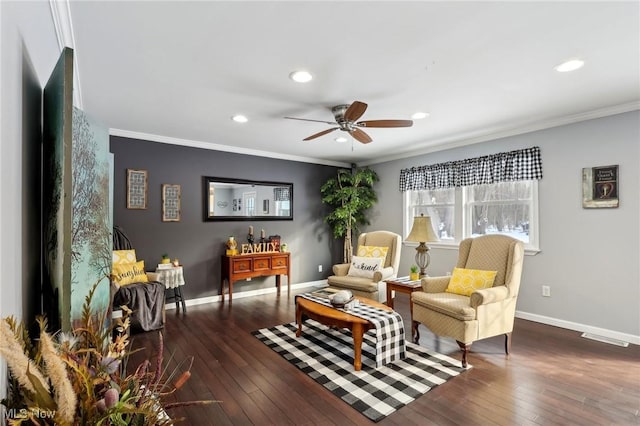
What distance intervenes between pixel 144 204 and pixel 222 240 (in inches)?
47.6

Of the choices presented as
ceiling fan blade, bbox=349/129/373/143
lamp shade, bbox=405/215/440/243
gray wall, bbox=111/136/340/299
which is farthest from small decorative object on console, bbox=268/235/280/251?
ceiling fan blade, bbox=349/129/373/143

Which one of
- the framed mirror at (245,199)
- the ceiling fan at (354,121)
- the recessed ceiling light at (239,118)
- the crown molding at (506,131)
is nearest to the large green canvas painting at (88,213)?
the ceiling fan at (354,121)

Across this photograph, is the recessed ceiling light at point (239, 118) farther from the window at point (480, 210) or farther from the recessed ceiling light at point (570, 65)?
the window at point (480, 210)

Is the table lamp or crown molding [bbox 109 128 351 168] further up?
crown molding [bbox 109 128 351 168]

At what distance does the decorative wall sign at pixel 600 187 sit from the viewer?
3406 mm

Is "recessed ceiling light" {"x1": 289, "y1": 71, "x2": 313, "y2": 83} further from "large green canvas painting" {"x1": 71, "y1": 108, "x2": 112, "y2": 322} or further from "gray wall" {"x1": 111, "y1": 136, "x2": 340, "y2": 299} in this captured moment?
"gray wall" {"x1": 111, "y1": 136, "x2": 340, "y2": 299}

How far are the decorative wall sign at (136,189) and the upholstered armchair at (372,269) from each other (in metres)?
2.73

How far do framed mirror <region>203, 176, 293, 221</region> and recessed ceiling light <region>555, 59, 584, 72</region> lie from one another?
410cm

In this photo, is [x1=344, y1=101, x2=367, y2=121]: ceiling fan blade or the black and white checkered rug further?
[x1=344, y1=101, x2=367, y2=121]: ceiling fan blade

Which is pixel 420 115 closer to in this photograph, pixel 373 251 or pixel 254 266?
pixel 373 251

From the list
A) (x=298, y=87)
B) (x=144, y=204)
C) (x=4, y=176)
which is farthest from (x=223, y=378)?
(x=144, y=204)

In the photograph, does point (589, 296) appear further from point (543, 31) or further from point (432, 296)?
point (543, 31)

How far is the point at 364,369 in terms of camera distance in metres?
2.66

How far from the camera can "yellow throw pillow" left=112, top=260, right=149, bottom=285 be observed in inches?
143
